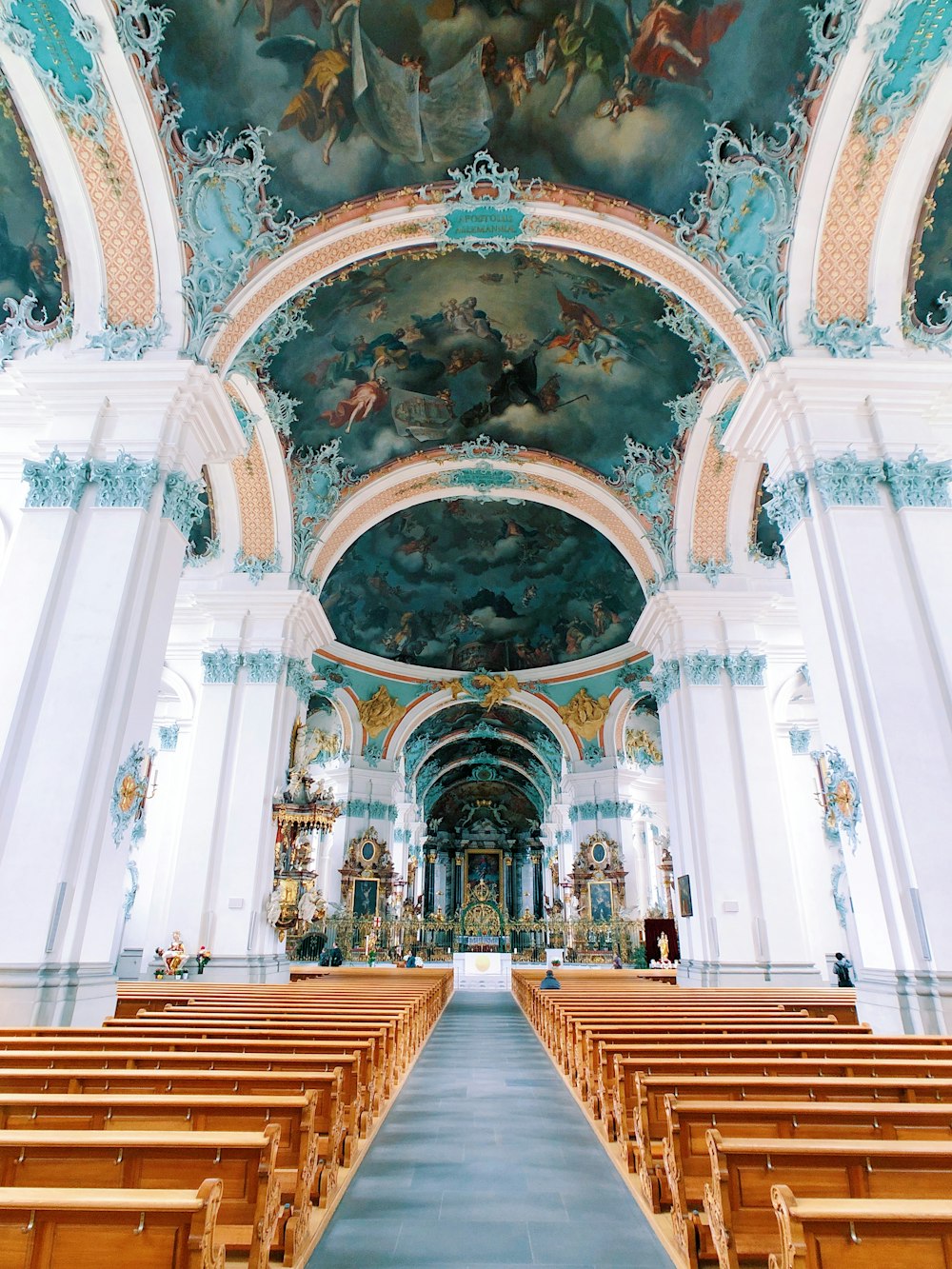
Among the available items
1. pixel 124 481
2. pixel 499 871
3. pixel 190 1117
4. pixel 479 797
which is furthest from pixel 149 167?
pixel 499 871

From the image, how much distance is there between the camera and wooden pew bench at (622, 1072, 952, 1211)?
3.54m

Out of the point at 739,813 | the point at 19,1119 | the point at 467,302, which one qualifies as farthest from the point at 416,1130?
the point at 467,302

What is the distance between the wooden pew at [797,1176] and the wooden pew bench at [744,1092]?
2.77 ft

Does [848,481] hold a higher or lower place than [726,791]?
higher

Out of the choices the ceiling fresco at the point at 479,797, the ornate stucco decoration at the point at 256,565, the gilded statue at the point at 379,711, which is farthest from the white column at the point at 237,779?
the ceiling fresco at the point at 479,797

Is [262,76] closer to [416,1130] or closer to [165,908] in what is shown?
[416,1130]

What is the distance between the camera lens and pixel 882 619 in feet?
26.3

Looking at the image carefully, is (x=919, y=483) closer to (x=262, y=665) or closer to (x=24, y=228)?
(x=262, y=665)

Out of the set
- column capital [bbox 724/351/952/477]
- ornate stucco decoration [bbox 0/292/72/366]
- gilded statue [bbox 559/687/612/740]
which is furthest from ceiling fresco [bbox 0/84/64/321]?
gilded statue [bbox 559/687/612/740]

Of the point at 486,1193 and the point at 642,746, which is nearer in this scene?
the point at 486,1193

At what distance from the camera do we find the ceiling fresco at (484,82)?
8.77 metres

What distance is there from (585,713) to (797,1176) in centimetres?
2475

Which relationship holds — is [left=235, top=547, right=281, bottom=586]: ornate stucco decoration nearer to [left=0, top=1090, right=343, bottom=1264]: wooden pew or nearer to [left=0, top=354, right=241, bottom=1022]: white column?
[left=0, top=354, right=241, bottom=1022]: white column

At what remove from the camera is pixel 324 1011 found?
7285 mm
